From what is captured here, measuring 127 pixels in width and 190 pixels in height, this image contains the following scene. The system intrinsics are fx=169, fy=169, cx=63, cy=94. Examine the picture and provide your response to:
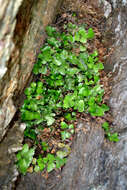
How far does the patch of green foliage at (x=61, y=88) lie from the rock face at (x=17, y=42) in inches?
9.7

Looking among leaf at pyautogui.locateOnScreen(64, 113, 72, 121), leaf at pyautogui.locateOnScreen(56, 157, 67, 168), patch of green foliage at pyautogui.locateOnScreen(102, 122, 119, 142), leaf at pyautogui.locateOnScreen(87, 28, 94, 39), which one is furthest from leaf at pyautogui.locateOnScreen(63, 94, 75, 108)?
leaf at pyautogui.locateOnScreen(87, 28, 94, 39)

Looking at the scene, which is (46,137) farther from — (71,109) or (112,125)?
(112,125)

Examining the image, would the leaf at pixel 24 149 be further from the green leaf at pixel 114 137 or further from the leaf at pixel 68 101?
the green leaf at pixel 114 137

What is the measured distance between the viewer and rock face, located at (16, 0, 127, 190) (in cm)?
287

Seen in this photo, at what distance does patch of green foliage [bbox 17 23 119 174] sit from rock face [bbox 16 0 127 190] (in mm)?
195

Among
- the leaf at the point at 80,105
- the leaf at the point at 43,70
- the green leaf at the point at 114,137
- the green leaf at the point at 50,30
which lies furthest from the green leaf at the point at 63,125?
the green leaf at the point at 50,30

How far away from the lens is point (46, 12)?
303 centimetres

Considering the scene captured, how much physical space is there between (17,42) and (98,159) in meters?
2.35

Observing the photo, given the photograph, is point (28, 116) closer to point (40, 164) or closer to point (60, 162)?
point (40, 164)

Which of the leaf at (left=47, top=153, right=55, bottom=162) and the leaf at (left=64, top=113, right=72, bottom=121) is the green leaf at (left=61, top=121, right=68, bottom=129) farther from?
the leaf at (left=47, top=153, right=55, bottom=162)

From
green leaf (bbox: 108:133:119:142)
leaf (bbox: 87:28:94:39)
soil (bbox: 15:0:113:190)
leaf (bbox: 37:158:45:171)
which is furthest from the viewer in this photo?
leaf (bbox: 87:28:94:39)

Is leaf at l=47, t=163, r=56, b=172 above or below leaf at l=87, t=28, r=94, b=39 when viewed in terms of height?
below

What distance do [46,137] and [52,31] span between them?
204 centimetres

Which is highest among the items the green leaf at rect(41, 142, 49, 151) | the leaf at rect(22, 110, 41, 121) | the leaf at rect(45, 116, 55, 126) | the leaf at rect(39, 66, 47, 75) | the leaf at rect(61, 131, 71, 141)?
the leaf at rect(39, 66, 47, 75)
